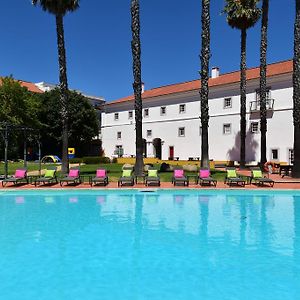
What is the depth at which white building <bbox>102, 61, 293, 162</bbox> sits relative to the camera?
30.9 meters

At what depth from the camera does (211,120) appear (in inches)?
1462

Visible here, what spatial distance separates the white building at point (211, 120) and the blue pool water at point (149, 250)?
62.4 feet

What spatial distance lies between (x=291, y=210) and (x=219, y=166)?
59.4ft

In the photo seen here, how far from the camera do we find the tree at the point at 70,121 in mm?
45031

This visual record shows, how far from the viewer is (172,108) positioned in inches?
1614

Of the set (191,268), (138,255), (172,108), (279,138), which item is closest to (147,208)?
(138,255)

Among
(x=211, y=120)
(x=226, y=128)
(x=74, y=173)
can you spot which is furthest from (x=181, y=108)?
(x=74, y=173)

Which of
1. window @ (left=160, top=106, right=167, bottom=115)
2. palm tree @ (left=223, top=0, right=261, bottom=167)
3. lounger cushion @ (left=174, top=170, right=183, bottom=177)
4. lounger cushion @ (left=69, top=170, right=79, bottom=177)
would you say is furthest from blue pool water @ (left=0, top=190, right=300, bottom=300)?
window @ (left=160, top=106, right=167, bottom=115)

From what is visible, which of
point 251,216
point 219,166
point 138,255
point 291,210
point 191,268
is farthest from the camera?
point 219,166

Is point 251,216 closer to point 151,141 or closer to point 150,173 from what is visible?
point 150,173

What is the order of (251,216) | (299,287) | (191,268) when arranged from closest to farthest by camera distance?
(299,287)
(191,268)
(251,216)

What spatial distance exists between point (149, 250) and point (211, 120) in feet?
102

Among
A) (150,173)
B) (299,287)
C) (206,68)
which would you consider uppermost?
(206,68)

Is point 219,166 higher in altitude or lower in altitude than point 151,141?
lower
